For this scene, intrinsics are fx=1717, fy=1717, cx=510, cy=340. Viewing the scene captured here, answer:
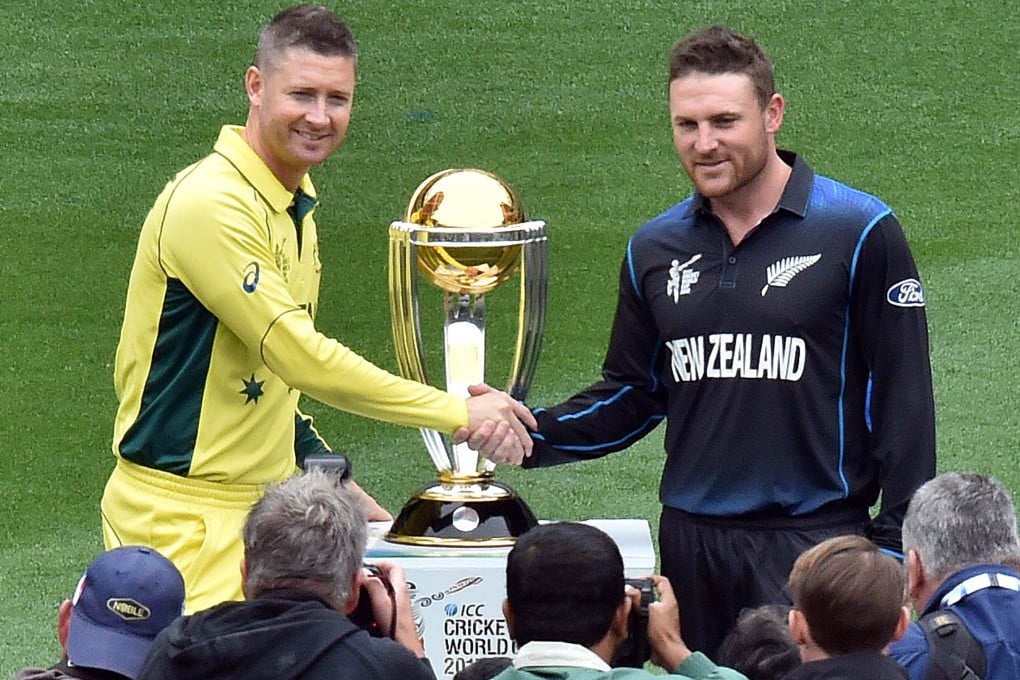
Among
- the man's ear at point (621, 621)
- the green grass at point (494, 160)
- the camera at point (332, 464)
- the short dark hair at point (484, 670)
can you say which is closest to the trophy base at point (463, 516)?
the camera at point (332, 464)

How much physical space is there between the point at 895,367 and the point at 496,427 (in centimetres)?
84

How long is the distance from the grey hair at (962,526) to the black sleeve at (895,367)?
31 cm

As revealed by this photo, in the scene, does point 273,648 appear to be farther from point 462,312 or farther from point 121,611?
point 462,312

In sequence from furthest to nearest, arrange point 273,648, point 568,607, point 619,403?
point 619,403 → point 568,607 → point 273,648

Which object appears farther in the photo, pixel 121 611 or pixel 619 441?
pixel 619 441

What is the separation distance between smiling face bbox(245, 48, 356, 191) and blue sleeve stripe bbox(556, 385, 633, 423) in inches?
31.6

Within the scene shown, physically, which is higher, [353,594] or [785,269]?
[785,269]

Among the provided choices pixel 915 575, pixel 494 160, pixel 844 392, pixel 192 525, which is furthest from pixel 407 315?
pixel 494 160

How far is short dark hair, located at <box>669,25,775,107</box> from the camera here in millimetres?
3424

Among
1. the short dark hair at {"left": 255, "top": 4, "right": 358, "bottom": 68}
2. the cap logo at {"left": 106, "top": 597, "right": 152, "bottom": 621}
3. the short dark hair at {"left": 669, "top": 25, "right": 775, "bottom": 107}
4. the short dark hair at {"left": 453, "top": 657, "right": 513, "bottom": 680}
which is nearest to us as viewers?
the cap logo at {"left": 106, "top": 597, "right": 152, "bottom": 621}

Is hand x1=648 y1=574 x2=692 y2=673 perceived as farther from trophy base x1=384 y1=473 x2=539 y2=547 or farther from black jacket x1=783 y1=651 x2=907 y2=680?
trophy base x1=384 y1=473 x2=539 y2=547

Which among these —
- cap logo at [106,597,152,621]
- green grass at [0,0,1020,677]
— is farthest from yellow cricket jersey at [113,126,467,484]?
green grass at [0,0,1020,677]

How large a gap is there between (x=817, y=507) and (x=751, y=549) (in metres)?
0.16

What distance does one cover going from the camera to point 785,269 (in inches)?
134
